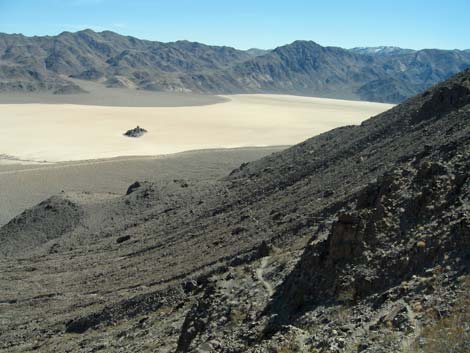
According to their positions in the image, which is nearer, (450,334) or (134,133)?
(450,334)

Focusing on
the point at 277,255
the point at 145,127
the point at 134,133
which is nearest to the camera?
the point at 277,255

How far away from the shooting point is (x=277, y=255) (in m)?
15.4

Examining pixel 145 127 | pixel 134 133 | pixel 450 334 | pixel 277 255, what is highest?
pixel 450 334

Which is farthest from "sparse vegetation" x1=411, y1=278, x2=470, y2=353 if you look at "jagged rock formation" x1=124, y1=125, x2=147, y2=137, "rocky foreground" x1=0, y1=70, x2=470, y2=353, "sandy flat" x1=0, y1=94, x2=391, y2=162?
"jagged rock formation" x1=124, y1=125, x2=147, y2=137

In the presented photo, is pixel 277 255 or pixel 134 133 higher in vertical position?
pixel 134 133

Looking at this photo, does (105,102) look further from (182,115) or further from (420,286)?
(420,286)

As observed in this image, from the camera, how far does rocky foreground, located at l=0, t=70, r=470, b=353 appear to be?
9.20 meters

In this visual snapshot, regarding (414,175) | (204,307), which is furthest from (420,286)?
(204,307)

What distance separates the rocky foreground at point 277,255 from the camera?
9.20 meters

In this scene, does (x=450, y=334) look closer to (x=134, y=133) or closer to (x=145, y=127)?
(x=134, y=133)

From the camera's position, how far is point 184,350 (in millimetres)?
11188

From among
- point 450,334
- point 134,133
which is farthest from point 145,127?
point 450,334

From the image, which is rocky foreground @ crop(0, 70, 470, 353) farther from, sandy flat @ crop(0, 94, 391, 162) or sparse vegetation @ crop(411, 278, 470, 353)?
sandy flat @ crop(0, 94, 391, 162)

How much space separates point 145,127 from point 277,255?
238 ft
